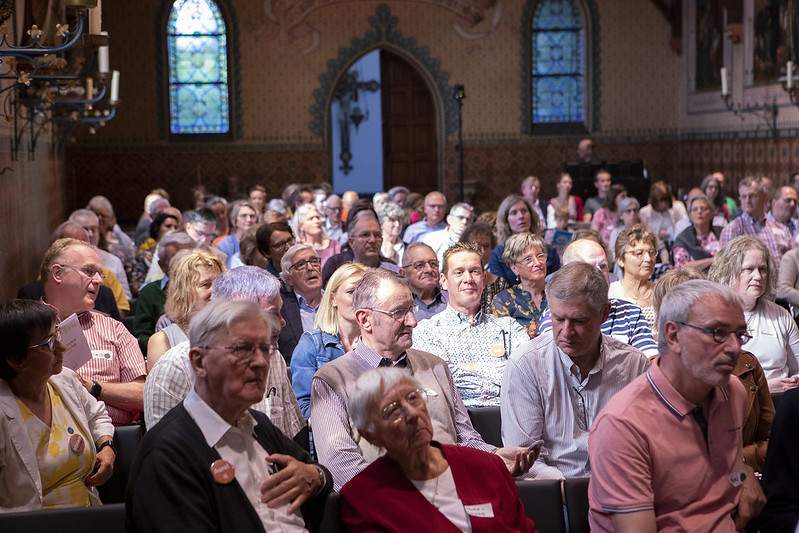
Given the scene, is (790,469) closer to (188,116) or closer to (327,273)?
A: (327,273)

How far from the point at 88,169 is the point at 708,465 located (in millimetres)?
15527

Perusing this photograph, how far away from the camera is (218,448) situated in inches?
99.9

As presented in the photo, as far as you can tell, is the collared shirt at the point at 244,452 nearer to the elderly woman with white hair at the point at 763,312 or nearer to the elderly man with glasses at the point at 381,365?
the elderly man with glasses at the point at 381,365

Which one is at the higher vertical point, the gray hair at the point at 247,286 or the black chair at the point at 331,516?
the gray hair at the point at 247,286

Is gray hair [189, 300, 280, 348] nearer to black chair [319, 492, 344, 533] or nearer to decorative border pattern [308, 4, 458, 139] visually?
black chair [319, 492, 344, 533]

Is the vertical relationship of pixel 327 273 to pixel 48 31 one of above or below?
below

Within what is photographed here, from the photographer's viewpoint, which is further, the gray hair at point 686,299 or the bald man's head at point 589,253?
the bald man's head at point 589,253

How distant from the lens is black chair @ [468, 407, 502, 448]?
3.91m

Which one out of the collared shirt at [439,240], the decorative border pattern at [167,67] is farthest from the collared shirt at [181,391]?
the decorative border pattern at [167,67]

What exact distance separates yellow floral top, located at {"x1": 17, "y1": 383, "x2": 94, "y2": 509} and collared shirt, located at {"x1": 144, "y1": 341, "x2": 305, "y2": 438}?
0.85 feet

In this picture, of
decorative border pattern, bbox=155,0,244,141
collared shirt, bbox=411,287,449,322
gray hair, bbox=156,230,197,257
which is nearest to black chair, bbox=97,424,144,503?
collared shirt, bbox=411,287,449,322

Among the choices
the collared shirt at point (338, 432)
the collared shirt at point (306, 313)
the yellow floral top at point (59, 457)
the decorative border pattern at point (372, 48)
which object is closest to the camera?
the yellow floral top at point (59, 457)

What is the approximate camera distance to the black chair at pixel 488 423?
12.8 feet

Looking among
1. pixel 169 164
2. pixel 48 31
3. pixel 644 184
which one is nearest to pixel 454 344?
pixel 48 31
